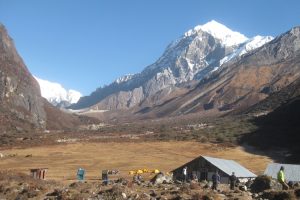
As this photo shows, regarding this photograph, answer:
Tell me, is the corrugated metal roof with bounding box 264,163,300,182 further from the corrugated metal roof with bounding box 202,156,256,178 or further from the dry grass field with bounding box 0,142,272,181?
the dry grass field with bounding box 0,142,272,181

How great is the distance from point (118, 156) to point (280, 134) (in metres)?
50.4

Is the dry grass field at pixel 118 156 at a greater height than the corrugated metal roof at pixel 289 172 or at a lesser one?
greater

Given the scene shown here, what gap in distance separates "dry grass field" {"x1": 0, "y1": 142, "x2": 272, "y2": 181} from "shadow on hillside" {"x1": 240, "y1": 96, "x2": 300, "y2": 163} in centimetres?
616

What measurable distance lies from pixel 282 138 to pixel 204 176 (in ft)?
261

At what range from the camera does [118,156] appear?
127188 millimetres

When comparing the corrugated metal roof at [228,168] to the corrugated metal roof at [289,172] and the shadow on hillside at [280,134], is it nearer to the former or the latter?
the corrugated metal roof at [289,172]

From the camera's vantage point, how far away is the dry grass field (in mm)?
104750

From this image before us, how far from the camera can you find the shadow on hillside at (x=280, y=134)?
128 meters

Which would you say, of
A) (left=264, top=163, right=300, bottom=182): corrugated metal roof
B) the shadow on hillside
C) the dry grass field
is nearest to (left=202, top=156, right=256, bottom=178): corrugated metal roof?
(left=264, top=163, right=300, bottom=182): corrugated metal roof

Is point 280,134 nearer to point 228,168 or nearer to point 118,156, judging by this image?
point 118,156

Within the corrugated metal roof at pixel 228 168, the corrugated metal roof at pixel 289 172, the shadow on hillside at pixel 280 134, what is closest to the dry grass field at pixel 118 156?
the shadow on hillside at pixel 280 134

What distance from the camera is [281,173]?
40.9 m

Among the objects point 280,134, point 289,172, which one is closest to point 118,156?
point 280,134

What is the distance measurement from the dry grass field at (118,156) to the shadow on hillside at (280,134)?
6156 millimetres
